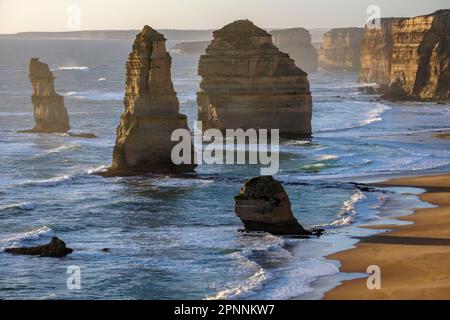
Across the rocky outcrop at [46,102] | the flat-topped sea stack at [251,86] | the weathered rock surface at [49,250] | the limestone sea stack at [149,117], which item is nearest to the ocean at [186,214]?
the weathered rock surface at [49,250]

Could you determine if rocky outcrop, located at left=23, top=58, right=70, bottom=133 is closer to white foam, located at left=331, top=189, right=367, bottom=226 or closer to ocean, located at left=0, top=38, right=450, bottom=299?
ocean, located at left=0, top=38, right=450, bottom=299

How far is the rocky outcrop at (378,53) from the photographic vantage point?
467 feet

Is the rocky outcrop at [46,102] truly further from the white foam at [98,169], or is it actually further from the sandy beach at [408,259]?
the sandy beach at [408,259]

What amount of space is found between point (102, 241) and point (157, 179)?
14019 mm

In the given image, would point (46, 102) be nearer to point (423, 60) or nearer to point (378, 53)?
point (423, 60)

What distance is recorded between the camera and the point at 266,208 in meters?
32.5

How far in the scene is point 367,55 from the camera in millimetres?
149500

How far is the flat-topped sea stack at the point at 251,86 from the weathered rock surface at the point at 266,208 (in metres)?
30.3

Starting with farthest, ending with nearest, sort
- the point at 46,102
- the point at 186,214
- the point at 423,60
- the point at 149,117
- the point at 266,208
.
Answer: the point at 423,60 → the point at 46,102 → the point at 149,117 → the point at 186,214 → the point at 266,208

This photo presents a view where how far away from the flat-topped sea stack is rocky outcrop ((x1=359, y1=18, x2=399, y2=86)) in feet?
252

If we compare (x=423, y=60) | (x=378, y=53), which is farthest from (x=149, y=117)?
(x=378, y=53)

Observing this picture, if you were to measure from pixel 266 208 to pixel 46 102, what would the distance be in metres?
39.8
